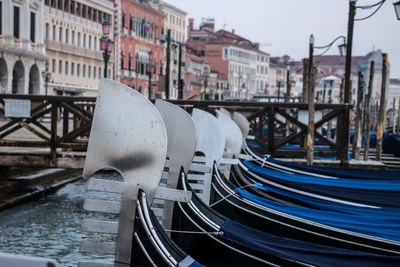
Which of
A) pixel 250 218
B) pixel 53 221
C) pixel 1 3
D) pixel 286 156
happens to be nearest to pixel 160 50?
pixel 1 3

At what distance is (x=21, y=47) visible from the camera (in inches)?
1028

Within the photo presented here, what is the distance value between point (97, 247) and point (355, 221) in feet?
6.33

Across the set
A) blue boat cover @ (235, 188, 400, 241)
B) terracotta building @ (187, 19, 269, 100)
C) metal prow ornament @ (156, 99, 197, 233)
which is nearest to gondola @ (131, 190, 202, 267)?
metal prow ornament @ (156, 99, 197, 233)

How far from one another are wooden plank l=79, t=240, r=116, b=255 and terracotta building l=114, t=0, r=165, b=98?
30888 mm

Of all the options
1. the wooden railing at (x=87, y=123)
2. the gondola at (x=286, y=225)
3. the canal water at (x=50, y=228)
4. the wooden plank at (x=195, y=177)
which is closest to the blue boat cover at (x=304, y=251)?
the gondola at (x=286, y=225)

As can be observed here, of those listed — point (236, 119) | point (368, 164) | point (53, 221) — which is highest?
point (236, 119)

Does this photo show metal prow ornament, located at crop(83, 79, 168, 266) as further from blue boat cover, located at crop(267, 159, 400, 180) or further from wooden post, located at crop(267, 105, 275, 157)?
wooden post, located at crop(267, 105, 275, 157)

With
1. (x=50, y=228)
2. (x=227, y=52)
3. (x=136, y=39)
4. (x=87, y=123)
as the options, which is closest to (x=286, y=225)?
(x=50, y=228)

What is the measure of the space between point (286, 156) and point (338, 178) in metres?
4.37

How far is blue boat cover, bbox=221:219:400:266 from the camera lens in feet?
12.3

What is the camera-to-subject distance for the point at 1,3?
81.8 ft

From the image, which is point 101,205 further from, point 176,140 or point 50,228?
point 50,228

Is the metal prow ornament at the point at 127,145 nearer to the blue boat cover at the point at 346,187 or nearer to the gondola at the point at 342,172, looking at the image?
the blue boat cover at the point at 346,187

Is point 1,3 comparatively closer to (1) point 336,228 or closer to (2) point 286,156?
(2) point 286,156
